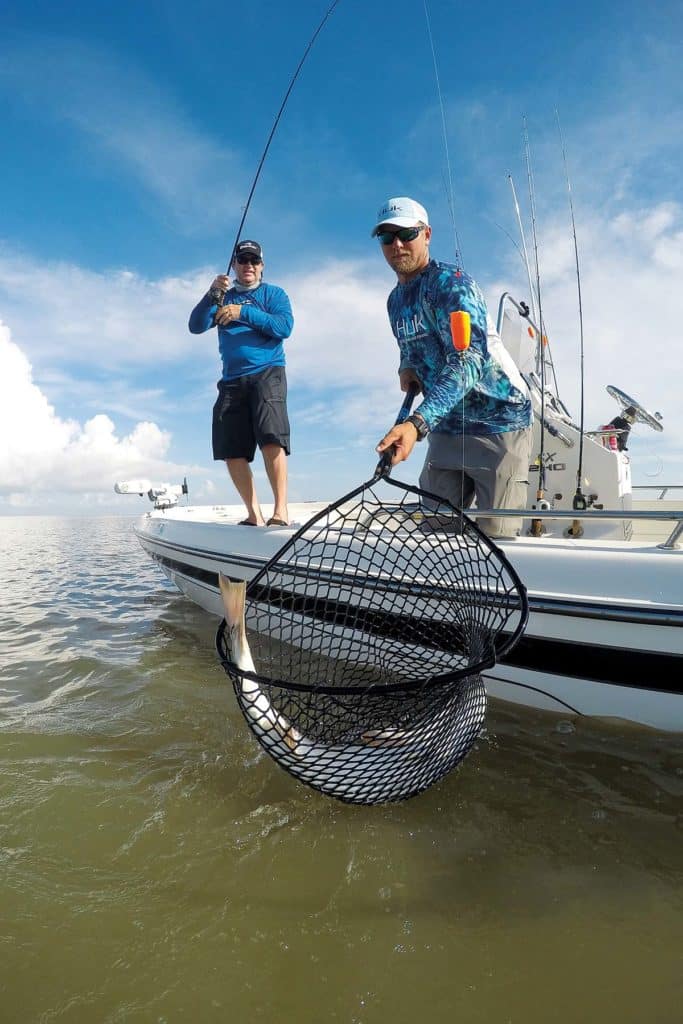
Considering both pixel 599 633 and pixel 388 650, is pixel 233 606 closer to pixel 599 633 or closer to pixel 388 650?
pixel 388 650

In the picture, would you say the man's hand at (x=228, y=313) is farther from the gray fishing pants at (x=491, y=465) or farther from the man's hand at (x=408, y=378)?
the gray fishing pants at (x=491, y=465)

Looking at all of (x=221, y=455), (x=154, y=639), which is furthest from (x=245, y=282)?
(x=154, y=639)

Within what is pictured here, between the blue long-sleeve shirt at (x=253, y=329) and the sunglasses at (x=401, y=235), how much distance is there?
44.7 inches

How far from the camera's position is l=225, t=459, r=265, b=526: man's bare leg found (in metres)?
4.02

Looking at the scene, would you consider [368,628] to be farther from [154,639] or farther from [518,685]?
[154,639]

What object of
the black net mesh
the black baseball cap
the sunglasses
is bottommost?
the black net mesh

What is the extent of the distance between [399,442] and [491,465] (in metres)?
1.12

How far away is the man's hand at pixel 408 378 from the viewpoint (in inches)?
126

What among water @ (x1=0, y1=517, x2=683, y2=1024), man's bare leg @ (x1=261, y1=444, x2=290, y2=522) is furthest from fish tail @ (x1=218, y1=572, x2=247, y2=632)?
man's bare leg @ (x1=261, y1=444, x2=290, y2=522)

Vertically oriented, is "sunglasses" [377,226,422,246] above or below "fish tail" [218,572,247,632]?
above

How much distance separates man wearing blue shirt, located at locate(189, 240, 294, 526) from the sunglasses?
1146 millimetres

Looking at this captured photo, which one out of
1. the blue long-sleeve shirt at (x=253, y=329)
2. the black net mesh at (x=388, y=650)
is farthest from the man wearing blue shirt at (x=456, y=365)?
the blue long-sleeve shirt at (x=253, y=329)

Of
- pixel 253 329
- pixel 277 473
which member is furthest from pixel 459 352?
pixel 253 329

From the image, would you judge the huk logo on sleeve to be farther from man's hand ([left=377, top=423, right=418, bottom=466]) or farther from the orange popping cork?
man's hand ([left=377, top=423, right=418, bottom=466])
